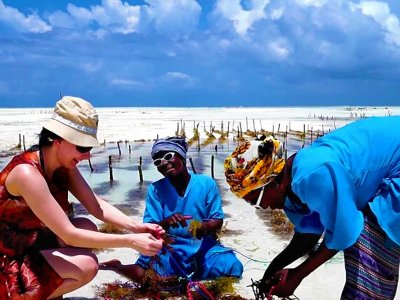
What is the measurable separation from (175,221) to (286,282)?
149 centimetres

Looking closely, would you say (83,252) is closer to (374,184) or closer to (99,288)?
(99,288)

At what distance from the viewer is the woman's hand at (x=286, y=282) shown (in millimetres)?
2555

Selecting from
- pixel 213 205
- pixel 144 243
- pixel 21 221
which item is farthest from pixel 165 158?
pixel 21 221

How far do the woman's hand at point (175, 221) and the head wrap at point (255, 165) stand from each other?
135cm

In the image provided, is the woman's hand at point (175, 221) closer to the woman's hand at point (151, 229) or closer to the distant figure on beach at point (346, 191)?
the woman's hand at point (151, 229)

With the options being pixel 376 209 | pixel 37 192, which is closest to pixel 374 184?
pixel 376 209

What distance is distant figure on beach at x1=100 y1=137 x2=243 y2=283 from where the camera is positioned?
411cm

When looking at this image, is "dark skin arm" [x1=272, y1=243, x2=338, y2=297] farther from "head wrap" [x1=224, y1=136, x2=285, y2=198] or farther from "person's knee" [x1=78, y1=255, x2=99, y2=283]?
"person's knee" [x1=78, y1=255, x2=99, y2=283]

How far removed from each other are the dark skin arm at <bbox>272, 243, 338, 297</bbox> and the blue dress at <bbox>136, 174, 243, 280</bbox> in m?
1.47

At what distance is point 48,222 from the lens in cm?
284

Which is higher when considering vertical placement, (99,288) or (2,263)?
(2,263)

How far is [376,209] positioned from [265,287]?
0.82m

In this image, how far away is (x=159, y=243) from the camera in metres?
3.06

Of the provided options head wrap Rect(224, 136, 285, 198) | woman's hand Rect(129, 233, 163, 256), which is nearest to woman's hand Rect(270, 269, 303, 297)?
head wrap Rect(224, 136, 285, 198)
